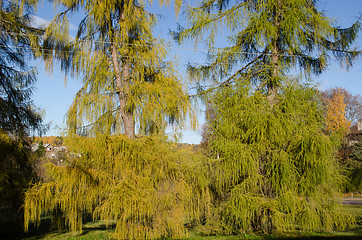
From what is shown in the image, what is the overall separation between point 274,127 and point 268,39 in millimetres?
2390

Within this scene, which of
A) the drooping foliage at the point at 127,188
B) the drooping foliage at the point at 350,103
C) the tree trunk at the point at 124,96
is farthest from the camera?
the drooping foliage at the point at 350,103

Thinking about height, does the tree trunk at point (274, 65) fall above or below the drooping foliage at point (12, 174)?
above

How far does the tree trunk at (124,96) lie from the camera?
26.5 feet

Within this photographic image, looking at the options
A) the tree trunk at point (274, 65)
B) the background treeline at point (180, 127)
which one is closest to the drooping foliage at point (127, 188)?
the background treeline at point (180, 127)

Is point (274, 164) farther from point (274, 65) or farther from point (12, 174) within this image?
point (12, 174)

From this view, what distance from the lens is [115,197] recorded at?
642 cm

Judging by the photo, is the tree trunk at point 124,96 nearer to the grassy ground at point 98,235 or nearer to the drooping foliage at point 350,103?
the grassy ground at point 98,235

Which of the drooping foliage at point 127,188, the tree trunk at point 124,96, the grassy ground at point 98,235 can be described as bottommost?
the grassy ground at point 98,235

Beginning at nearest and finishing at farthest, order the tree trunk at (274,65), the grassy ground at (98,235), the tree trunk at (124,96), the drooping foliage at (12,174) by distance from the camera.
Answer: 1. the drooping foliage at (12,174)
2. the grassy ground at (98,235)
3. the tree trunk at (274,65)
4. the tree trunk at (124,96)

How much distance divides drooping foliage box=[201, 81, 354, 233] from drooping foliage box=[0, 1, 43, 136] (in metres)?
5.23

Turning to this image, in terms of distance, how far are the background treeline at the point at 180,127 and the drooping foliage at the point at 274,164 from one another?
0.03 meters

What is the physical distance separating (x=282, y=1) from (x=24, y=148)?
8.12 meters

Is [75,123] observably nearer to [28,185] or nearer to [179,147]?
[28,185]

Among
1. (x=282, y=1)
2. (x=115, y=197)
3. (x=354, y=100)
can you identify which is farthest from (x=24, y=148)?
(x=354, y=100)
